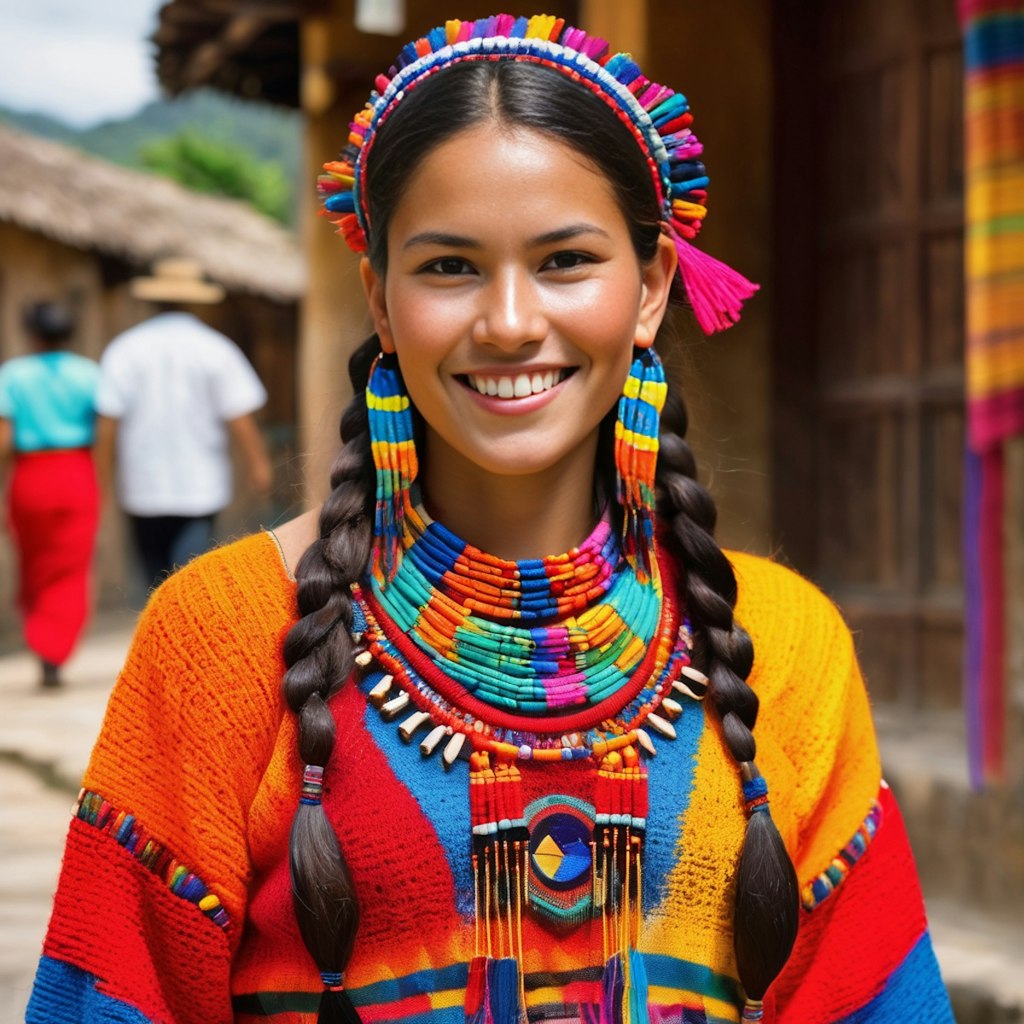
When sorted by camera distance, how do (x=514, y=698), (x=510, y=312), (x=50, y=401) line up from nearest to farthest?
(x=510, y=312) → (x=514, y=698) → (x=50, y=401)

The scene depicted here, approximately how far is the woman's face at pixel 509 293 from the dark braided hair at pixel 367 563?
3 cm

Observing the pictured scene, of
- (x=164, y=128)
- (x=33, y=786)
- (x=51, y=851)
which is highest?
(x=164, y=128)

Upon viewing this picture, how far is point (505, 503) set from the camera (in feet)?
5.96

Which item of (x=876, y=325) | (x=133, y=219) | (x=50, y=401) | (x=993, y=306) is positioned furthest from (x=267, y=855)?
(x=133, y=219)

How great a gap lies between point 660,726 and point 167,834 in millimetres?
570

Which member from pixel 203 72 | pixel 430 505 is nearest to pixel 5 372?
pixel 203 72

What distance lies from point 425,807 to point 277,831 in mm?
164

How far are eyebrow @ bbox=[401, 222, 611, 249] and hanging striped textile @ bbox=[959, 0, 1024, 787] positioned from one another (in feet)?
7.29

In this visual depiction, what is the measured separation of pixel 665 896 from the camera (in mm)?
1749

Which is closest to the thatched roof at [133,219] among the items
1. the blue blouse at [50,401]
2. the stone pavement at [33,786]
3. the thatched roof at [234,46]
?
the thatched roof at [234,46]

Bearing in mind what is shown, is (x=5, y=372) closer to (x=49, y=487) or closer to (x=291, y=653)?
(x=49, y=487)

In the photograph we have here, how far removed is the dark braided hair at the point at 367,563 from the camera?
1644mm

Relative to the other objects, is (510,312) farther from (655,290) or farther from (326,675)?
(326,675)

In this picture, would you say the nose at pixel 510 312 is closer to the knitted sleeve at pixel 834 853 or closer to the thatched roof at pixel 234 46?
the knitted sleeve at pixel 834 853
